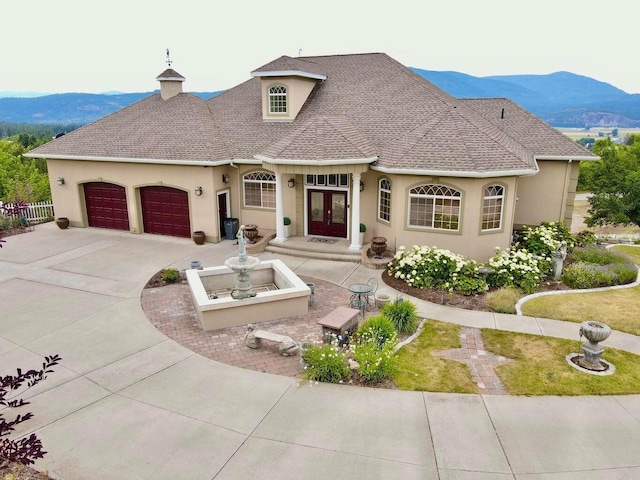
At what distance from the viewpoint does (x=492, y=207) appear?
15000 mm

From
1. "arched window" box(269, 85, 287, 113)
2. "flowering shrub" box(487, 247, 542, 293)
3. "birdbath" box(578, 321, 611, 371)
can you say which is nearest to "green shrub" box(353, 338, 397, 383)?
"birdbath" box(578, 321, 611, 371)

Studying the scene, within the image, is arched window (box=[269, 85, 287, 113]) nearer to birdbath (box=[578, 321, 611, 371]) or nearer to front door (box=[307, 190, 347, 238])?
front door (box=[307, 190, 347, 238])

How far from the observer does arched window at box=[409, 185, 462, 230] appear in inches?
585

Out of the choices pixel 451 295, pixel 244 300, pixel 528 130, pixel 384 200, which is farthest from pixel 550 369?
pixel 528 130

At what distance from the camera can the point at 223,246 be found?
17.8 metres

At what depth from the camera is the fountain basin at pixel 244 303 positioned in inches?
417

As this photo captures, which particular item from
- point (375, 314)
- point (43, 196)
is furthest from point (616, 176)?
point (43, 196)

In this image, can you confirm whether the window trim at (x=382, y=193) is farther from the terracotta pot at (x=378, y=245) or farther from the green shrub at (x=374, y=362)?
the green shrub at (x=374, y=362)

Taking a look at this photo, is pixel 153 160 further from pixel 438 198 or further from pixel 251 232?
pixel 438 198

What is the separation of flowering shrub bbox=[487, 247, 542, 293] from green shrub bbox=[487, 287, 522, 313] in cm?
33

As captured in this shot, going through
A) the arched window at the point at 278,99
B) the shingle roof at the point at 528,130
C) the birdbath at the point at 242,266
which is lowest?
the birdbath at the point at 242,266

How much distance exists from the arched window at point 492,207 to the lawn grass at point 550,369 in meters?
5.55

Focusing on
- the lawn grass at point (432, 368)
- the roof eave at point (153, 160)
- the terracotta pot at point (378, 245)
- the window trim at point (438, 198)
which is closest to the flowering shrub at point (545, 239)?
the window trim at point (438, 198)

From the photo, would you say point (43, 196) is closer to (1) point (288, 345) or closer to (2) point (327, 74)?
(2) point (327, 74)
